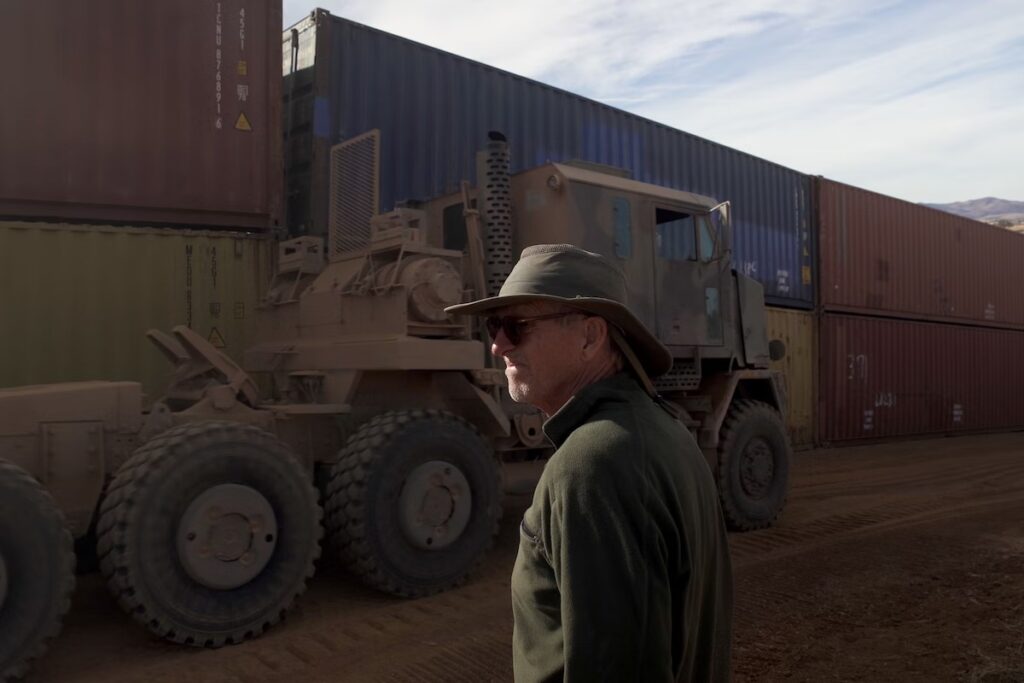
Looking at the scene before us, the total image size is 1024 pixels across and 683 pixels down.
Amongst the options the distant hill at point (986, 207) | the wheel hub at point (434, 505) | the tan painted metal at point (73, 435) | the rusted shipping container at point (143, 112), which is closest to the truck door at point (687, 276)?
the wheel hub at point (434, 505)

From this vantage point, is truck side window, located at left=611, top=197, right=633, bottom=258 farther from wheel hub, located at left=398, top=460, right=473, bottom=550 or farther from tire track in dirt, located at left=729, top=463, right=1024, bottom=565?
tire track in dirt, located at left=729, top=463, right=1024, bottom=565

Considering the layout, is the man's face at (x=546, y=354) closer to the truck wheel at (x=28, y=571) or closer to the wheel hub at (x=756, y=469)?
the truck wheel at (x=28, y=571)

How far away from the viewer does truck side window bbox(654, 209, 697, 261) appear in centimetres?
670

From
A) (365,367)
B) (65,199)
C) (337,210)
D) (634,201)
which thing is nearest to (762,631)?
(365,367)

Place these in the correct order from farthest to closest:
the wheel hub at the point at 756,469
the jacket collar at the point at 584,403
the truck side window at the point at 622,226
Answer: the wheel hub at the point at 756,469
the truck side window at the point at 622,226
the jacket collar at the point at 584,403

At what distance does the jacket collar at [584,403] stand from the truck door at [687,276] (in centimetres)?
513

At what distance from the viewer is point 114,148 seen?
6852 millimetres

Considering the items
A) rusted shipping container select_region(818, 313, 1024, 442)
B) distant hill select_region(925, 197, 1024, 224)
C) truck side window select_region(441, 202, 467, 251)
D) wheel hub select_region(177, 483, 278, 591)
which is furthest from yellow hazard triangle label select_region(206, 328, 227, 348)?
distant hill select_region(925, 197, 1024, 224)

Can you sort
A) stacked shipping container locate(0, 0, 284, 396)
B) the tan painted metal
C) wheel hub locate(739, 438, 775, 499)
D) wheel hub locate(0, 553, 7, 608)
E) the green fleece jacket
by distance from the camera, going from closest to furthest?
the green fleece jacket
wheel hub locate(0, 553, 7, 608)
the tan painted metal
stacked shipping container locate(0, 0, 284, 396)
wheel hub locate(739, 438, 775, 499)

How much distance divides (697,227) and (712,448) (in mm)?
1936

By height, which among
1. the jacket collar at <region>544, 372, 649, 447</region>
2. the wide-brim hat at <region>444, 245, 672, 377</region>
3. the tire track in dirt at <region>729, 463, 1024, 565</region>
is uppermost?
the wide-brim hat at <region>444, 245, 672, 377</region>

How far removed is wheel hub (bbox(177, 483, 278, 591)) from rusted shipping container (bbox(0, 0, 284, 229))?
3695 millimetres

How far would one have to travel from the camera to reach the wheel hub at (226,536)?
4086 millimetres

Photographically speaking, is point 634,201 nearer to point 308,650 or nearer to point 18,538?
point 308,650
